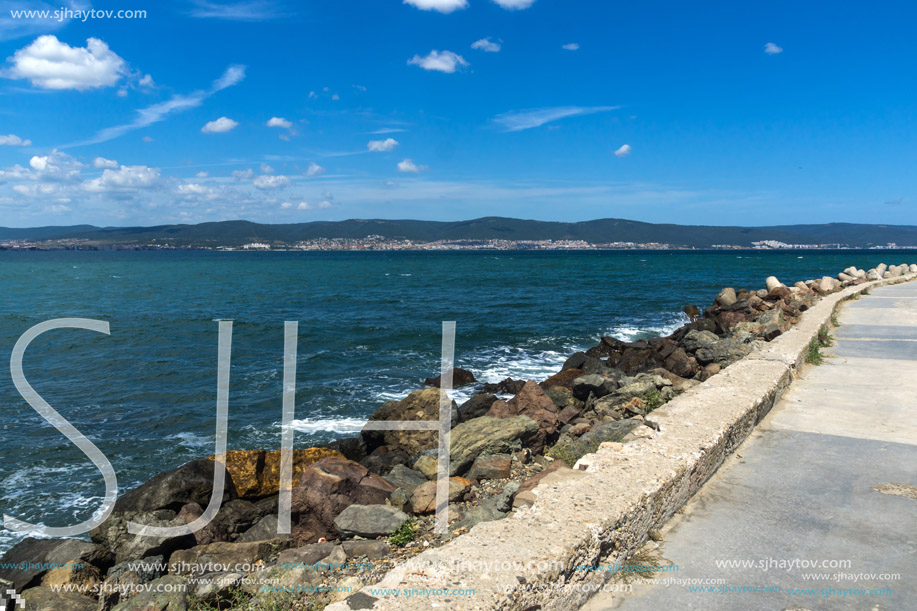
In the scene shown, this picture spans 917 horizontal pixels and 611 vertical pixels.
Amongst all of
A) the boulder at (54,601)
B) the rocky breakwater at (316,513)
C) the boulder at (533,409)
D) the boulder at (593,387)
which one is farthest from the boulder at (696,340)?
the boulder at (54,601)

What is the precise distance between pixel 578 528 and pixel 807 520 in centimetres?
176

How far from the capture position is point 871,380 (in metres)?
7.46

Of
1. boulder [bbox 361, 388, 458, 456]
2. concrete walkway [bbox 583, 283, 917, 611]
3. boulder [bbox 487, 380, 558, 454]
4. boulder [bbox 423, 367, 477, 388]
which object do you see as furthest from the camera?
boulder [bbox 423, 367, 477, 388]

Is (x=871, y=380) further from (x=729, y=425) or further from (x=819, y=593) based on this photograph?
(x=819, y=593)

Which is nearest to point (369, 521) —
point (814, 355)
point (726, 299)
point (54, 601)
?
point (54, 601)

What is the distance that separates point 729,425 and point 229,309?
30956 millimetres

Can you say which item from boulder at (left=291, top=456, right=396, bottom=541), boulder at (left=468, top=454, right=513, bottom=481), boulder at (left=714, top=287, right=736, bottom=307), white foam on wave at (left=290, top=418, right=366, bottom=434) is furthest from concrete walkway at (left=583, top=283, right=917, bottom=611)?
boulder at (left=714, top=287, right=736, bottom=307)

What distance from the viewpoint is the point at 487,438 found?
7332 mm

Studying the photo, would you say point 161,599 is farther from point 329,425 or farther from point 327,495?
point 329,425

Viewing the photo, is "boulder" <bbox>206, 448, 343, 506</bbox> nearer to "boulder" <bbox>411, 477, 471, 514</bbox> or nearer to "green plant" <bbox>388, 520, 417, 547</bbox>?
"boulder" <bbox>411, 477, 471, 514</bbox>

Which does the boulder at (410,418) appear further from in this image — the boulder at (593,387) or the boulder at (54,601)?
the boulder at (54,601)

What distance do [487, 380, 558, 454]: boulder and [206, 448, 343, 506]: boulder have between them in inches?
132

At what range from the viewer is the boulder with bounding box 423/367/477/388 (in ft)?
47.6

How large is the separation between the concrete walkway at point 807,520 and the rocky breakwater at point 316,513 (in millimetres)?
935
